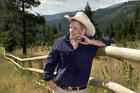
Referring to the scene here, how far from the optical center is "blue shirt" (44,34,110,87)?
7.62 ft

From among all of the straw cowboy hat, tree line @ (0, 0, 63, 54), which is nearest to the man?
the straw cowboy hat

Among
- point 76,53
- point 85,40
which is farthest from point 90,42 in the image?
point 76,53

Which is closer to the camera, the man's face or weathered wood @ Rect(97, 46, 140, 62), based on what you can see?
weathered wood @ Rect(97, 46, 140, 62)

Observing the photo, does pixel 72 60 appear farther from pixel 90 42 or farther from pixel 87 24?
pixel 87 24

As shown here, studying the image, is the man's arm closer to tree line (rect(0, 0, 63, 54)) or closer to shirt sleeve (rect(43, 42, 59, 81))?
shirt sleeve (rect(43, 42, 59, 81))

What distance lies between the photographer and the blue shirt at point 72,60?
232 cm

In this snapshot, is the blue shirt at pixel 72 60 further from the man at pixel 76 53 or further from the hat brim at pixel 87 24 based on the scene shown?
the hat brim at pixel 87 24

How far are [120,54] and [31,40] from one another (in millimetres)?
24333

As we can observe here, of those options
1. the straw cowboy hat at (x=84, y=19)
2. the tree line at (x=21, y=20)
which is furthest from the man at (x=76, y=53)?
the tree line at (x=21, y=20)

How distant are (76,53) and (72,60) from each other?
9 centimetres

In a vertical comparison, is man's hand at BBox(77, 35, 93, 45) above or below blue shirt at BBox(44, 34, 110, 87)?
above

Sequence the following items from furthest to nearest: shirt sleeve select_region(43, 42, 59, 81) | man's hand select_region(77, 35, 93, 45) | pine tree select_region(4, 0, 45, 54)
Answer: pine tree select_region(4, 0, 45, 54)
shirt sleeve select_region(43, 42, 59, 81)
man's hand select_region(77, 35, 93, 45)

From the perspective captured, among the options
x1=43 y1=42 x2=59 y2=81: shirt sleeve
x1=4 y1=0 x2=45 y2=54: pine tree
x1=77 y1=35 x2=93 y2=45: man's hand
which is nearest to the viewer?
x1=77 y1=35 x2=93 y2=45: man's hand

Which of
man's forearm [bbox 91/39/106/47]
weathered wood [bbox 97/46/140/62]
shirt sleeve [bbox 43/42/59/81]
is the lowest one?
shirt sleeve [bbox 43/42/59/81]
